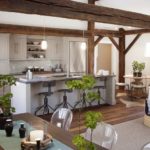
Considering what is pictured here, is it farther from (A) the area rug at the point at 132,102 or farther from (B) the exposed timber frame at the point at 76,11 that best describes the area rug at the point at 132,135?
(B) the exposed timber frame at the point at 76,11

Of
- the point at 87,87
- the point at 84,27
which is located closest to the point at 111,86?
the point at 84,27

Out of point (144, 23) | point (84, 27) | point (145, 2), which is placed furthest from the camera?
point (84, 27)

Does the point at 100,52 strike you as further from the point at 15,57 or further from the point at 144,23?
the point at 144,23

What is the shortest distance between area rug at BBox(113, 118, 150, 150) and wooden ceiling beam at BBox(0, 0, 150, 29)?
209 cm

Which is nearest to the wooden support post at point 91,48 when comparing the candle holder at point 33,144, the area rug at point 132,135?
the area rug at point 132,135

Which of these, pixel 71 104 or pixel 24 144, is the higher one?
pixel 24 144

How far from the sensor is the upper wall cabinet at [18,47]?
7.91 m

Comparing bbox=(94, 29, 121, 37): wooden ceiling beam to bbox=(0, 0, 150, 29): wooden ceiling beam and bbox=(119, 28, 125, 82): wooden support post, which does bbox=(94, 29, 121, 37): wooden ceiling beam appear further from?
bbox=(0, 0, 150, 29): wooden ceiling beam

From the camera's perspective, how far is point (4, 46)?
7.34 m

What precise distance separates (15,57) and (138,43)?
5092 millimetres

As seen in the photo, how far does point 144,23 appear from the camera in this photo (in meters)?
4.58

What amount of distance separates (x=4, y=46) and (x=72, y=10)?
4608mm

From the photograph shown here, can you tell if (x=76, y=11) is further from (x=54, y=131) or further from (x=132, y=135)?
(x=132, y=135)

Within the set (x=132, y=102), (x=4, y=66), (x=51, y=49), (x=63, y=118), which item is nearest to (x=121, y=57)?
(x=132, y=102)
